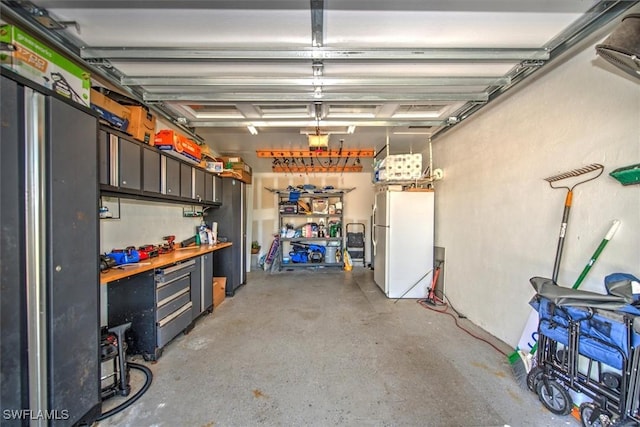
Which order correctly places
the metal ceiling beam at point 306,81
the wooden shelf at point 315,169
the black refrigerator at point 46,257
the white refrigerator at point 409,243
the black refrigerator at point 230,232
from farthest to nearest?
the wooden shelf at point 315,169, the black refrigerator at point 230,232, the white refrigerator at point 409,243, the metal ceiling beam at point 306,81, the black refrigerator at point 46,257

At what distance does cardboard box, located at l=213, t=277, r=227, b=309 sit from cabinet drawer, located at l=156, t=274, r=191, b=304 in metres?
0.93

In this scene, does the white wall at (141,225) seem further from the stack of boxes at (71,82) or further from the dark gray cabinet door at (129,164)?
the stack of boxes at (71,82)

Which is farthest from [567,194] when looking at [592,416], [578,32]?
[592,416]

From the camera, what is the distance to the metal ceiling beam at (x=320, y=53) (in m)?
1.79

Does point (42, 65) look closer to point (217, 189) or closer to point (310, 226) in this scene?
point (217, 189)

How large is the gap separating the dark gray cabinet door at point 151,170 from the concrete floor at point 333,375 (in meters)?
1.63

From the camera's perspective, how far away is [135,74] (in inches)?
85.6

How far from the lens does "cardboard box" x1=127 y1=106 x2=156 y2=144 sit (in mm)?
2375

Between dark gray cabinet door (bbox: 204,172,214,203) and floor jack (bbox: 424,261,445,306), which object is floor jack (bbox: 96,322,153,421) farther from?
floor jack (bbox: 424,261,445,306)

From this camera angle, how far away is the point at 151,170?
8.50 ft

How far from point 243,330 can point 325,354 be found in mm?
1083

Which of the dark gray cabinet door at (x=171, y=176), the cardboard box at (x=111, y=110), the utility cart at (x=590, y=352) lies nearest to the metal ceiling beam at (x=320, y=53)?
the cardboard box at (x=111, y=110)

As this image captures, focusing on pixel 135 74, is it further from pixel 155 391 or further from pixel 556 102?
pixel 556 102

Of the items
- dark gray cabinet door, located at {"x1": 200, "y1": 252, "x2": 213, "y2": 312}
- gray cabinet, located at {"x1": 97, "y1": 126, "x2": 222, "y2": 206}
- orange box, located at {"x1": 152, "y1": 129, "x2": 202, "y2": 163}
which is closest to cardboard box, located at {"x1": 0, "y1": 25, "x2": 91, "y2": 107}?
gray cabinet, located at {"x1": 97, "y1": 126, "x2": 222, "y2": 206}
